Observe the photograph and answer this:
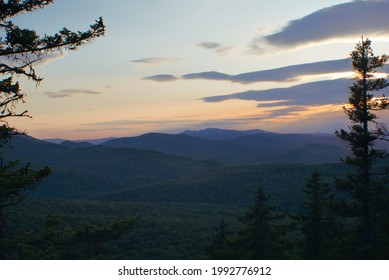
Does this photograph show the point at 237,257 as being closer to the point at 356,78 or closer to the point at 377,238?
the point at 377,238

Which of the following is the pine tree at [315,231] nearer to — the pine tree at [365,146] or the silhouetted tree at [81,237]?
the pine tree at [365,146]


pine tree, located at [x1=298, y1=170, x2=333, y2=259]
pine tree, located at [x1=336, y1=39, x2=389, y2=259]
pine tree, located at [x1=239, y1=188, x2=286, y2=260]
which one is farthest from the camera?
pine tree, located at [x1=298, y1=170, x2=333, y2=259]

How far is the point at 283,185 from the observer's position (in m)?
157

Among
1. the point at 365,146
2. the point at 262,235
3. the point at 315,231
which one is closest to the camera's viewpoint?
the point at 365,146

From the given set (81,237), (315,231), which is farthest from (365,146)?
(81,237)

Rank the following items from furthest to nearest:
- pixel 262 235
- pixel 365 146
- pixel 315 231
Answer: pixel 315 231
pixel 262 235
pixel 365 146

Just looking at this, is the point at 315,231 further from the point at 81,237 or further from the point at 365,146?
the point at 81,237

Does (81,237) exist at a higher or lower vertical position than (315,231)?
higher

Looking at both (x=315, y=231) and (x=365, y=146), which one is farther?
(x=315, y=231)

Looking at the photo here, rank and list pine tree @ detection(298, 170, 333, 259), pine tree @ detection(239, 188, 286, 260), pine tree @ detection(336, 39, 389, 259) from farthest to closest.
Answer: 1. pine tree @ detection(298, 170, 333, 259)
2. pine tree @ detection(239, 188, 286, 260)
3. pine tree @ detection(336, 39, 389, 259)

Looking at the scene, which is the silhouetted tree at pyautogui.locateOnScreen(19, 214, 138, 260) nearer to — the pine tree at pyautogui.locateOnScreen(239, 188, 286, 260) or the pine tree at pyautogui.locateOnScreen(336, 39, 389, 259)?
the pine tree at pyautogui.locateOnScreen(239, 188, 286, 260)

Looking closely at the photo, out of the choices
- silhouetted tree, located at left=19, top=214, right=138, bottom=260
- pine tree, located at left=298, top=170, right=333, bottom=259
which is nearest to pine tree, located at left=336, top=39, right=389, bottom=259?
pine tree, located at left=298, top=170, right=333, bottom=259

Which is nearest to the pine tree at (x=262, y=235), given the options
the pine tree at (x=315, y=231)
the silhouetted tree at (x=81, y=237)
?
the pine tree at (x=315, y=231)
